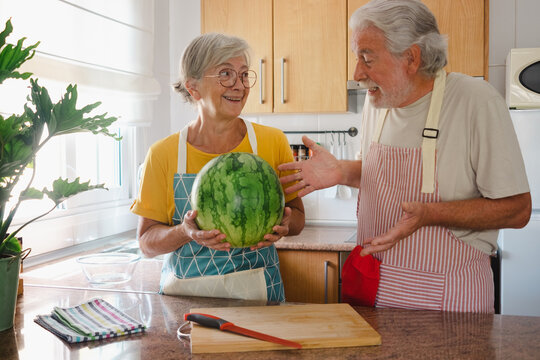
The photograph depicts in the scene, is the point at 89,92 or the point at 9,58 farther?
the point at 89,92

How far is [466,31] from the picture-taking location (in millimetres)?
3014

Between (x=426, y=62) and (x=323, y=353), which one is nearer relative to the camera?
(x=323, y=353)

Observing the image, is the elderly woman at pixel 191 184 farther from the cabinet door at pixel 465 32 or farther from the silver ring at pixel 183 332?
the cabinet door at pixel 465 32

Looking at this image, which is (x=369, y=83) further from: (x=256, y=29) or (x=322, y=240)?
(x=256, y=29)

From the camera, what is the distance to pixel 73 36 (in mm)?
2637

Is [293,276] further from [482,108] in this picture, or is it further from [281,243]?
[482,108]

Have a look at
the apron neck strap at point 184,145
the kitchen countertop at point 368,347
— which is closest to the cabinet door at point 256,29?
the apron neck strap at point 184,145

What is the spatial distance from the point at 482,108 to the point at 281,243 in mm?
1657

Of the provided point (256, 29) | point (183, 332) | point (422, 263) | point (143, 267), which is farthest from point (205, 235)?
point (256, 29)

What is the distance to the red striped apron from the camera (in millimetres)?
1595

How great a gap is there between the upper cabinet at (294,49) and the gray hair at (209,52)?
1564mm

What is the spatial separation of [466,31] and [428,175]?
1768 mm

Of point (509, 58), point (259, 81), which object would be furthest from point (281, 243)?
point (509, 58)

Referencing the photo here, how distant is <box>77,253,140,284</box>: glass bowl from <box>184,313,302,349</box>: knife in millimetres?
780
